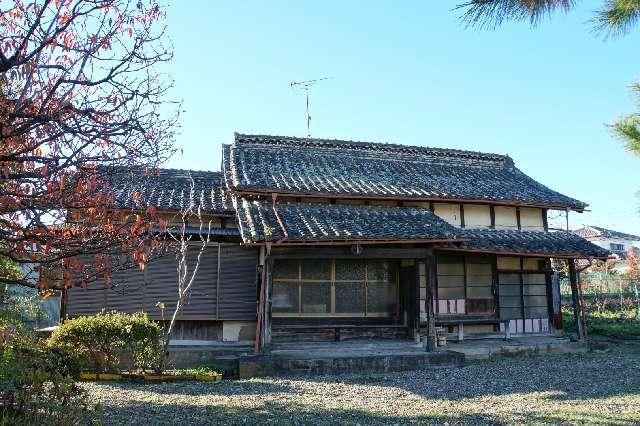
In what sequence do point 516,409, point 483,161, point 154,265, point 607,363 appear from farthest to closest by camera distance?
point 483,161
point 154,265
point 607,363
point 516,409

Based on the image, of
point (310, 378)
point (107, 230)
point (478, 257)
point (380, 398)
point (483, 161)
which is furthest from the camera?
point (483, 161)

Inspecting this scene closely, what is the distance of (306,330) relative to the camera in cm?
1263

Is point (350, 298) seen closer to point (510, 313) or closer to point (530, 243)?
point (510, 313)

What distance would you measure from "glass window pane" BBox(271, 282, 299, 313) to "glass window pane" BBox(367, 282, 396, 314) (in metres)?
1.95

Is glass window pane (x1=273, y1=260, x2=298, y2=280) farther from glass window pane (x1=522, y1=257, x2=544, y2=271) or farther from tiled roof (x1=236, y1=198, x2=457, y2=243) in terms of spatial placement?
glass window pane (x1=522, y1=257, x2=544, y2=271)

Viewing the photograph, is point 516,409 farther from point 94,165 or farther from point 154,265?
point 154,265

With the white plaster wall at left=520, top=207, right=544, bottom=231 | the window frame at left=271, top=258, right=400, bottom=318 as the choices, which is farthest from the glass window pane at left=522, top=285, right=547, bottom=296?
the window frame at left=271, top=258, right=400, bottom=318

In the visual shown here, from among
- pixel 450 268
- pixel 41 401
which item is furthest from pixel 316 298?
pixel 41 401

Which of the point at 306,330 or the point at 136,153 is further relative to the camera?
the point at 306,330

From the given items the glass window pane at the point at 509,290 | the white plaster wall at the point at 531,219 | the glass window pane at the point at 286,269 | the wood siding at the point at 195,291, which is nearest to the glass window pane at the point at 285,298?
the glass window pane at the point at 286,269

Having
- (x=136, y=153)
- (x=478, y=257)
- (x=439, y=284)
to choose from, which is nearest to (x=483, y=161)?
(x=478, y=257)

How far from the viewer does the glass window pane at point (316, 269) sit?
13.0 meters

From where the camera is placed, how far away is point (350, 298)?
13250 mm

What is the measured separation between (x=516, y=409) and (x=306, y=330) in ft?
20.8
